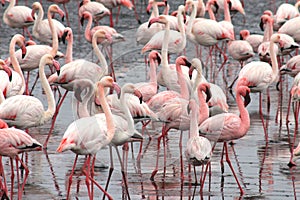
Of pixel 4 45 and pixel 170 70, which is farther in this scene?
pixel 4 45

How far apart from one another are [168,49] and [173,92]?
1.55m

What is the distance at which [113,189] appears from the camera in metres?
8.68

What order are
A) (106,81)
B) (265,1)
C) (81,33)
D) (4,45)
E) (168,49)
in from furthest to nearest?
(265,1) < (81,33) < (4,45) < (168,49) < (106,81)

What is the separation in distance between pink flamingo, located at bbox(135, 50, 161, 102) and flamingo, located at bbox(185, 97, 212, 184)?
125 cm

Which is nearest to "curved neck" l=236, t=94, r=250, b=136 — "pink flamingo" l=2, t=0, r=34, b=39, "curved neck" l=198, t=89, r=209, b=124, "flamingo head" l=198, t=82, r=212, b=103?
"curved neck" l=198, t=89, r=209, b=124

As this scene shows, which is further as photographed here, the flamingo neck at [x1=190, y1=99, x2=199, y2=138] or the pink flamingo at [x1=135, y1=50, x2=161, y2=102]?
the pink flamingo at [x1=135, y1=50, x2=161, y2=102]

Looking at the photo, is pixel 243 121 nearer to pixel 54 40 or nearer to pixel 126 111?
pixel 126 111

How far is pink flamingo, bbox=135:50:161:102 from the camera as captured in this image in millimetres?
9742

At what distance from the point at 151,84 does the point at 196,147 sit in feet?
5.93

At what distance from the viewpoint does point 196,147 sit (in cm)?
828

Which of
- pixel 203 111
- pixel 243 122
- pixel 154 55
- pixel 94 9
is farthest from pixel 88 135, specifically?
pixel 94 9

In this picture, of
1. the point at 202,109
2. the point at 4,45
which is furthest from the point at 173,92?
the point at 4,45

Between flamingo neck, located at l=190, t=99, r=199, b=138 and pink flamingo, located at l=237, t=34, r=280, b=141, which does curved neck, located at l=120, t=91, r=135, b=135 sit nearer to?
flamingo neck, located at l=190, t=99, r=199, b=138

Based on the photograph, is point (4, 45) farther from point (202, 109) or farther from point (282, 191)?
point (282, 191)
